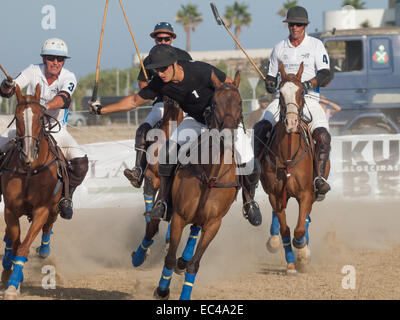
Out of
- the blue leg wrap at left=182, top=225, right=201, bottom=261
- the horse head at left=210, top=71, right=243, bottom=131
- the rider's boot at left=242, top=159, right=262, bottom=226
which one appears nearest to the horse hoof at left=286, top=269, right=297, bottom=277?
the rider's boot at left=242, top=159, right=262, bottom=226

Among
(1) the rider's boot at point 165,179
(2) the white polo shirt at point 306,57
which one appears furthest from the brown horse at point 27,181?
(2) the white polo shirt at point 306,57

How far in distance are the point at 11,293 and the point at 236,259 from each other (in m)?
3.93

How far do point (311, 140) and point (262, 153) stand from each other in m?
0.66

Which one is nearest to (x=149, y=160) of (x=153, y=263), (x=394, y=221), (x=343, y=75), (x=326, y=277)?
(x=153, y=263)

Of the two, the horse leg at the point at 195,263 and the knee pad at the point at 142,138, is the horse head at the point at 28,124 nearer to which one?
the horse leg at the point at 195,263

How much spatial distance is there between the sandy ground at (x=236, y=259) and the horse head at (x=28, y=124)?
1.56 meters

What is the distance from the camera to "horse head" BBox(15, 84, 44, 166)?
752cm

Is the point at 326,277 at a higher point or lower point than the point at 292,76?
lower

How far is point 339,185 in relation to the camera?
1520 cm

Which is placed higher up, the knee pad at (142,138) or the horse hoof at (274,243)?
the knee pad at (142,138)

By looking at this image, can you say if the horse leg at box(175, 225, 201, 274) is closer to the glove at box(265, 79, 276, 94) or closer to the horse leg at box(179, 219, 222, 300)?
the horse leg at box(179, 219, 222, 300)

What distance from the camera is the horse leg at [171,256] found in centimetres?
743

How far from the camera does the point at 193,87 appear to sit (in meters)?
7.59
